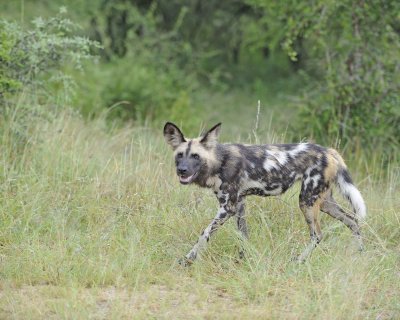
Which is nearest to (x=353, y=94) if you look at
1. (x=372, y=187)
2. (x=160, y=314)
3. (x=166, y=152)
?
(x=372, y=187)

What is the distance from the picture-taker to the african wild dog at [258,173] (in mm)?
5059

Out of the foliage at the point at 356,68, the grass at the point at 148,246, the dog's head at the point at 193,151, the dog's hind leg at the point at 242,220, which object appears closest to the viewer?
the grass at the point at 148,246

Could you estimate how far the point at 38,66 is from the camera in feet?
22.7

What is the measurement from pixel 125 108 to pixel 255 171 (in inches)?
232

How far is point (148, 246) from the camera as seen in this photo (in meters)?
5.07

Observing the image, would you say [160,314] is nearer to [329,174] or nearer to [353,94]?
[329,174]

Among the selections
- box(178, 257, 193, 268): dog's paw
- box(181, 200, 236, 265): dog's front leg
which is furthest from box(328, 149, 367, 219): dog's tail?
box(178, 257, 193, 268): dog's paw

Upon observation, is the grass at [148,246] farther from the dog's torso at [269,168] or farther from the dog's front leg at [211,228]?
the dog's torso at [269,168]

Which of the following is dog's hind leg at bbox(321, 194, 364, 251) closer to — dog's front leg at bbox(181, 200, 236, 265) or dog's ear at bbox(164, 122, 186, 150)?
dog's front leg at bbox(181, 200, 236, 265)

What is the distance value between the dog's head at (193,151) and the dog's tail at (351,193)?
900mm

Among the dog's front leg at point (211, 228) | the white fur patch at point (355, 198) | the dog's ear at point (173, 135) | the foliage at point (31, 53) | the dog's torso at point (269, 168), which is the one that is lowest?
the dog's front leg at point (211, 228)

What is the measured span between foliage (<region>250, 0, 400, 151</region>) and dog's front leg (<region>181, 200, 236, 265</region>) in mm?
3052

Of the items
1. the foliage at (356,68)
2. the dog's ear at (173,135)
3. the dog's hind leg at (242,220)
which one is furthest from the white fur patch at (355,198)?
the foliage at (356,68)

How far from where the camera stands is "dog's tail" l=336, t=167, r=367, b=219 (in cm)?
525
